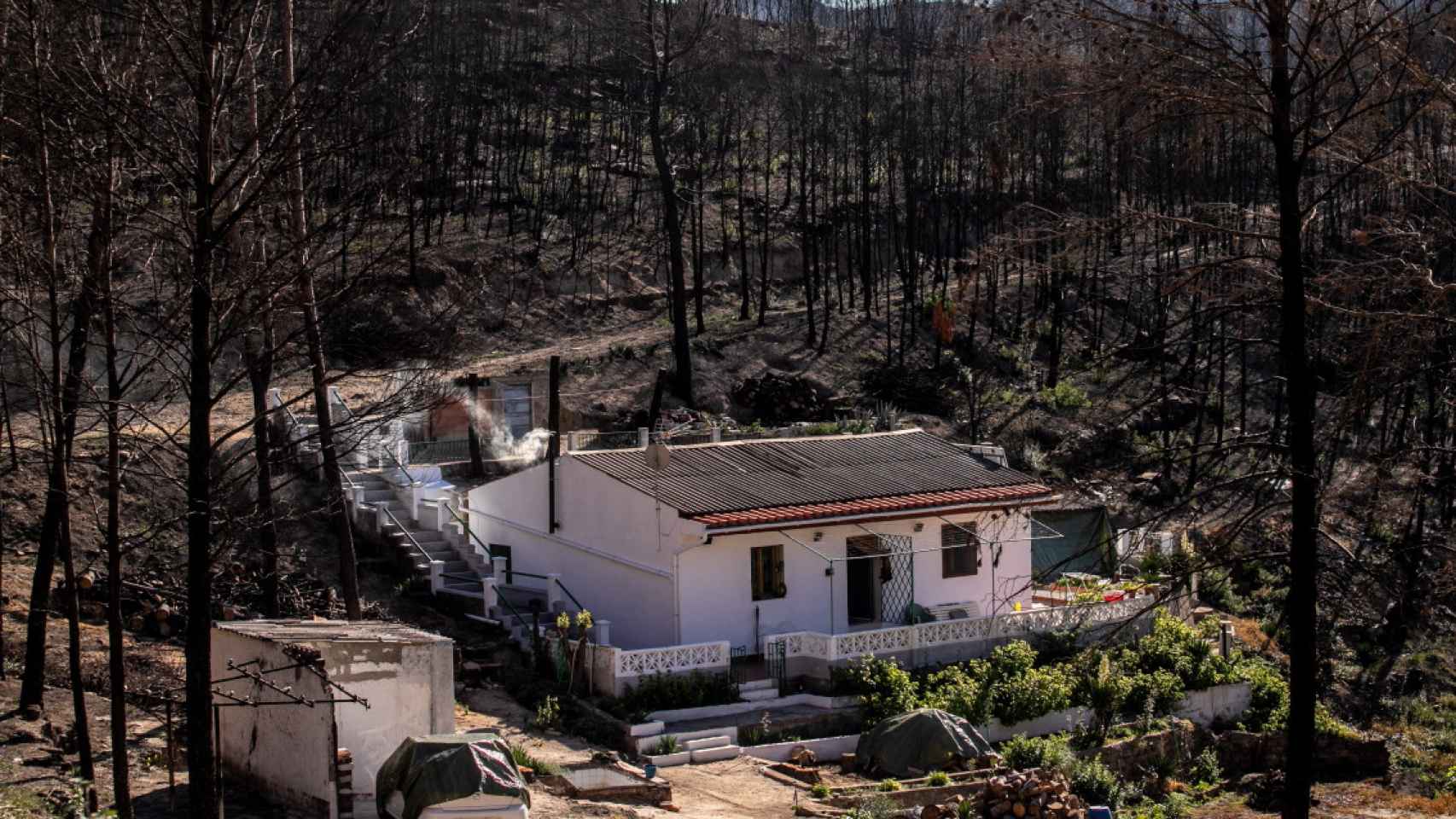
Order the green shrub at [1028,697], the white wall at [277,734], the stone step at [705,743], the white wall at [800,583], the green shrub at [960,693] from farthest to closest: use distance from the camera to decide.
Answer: the white wall at [800,583]
the green shrub at [1028,697]
the green shrub at [960,693]
the stone step at [705,743]
the white wall at [277,734]

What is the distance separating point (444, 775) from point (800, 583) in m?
11.7

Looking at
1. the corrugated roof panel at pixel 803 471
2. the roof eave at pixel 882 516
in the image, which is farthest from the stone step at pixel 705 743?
the corrugated roof panel at pixel 803 471

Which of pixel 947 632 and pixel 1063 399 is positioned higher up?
pixel 1063 399

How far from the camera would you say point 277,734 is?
16.6 metres

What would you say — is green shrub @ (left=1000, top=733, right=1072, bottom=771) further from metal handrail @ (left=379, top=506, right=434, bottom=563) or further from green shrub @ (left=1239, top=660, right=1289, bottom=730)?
metal handrail @ (left=379, top=506, right=434, bottom=563)

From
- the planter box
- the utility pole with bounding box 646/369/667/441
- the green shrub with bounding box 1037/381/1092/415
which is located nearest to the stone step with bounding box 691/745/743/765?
the planter box

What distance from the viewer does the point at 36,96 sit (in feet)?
34.5

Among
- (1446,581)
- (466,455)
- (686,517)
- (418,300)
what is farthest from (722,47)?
(1446,581)

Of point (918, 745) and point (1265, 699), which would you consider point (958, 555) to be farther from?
point (918, 745)

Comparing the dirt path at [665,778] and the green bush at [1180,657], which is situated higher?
the dirt path at [665,778]

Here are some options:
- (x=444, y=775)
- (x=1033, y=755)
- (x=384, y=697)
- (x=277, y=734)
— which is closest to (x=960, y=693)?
(x=1033, y=755)

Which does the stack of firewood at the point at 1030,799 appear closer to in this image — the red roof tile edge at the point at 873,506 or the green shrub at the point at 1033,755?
the green shrub at the point at 1033,755

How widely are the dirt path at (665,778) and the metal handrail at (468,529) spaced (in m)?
5.55

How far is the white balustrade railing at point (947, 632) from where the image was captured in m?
24.5
